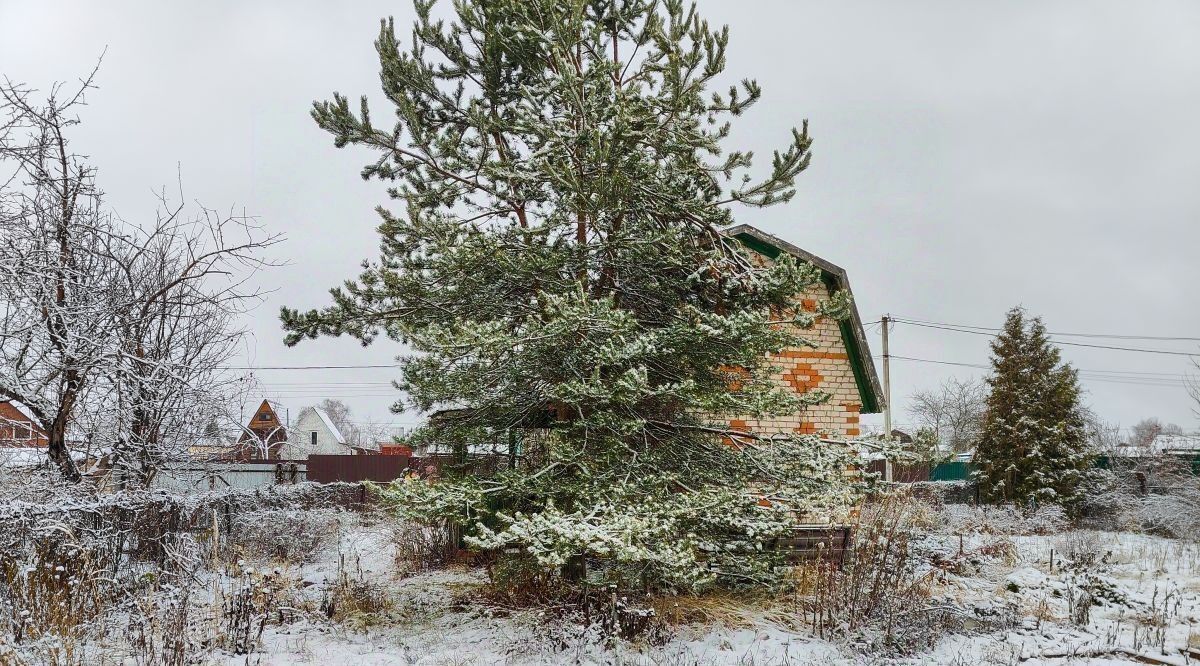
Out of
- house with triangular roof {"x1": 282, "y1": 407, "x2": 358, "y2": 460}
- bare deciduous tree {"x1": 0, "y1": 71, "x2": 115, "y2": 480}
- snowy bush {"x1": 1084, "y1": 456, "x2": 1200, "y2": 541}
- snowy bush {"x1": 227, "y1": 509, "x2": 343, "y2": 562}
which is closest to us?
bare deciduous tree {"x1": 0, "y1": 71, "x2": 115, "y2": 480}

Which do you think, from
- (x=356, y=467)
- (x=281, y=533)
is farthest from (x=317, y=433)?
(x=281, y=533)

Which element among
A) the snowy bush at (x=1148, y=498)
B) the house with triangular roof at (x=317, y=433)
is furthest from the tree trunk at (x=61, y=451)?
the house with triangular roof at (x=317, y=433)

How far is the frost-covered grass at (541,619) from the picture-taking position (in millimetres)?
5922

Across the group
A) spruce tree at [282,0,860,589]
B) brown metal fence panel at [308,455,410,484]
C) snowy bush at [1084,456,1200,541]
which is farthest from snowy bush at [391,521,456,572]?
snowy bush at [1084,456,1200,541]

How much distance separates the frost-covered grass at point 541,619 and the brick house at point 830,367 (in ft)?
8.03

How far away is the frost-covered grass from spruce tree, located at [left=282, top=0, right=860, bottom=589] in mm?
563

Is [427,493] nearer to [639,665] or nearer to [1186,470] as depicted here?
[639,665]

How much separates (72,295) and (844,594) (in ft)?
23.2

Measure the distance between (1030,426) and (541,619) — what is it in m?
15.2

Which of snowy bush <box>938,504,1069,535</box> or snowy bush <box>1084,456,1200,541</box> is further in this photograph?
snowy bush <box>1084,456,1200,541</box>

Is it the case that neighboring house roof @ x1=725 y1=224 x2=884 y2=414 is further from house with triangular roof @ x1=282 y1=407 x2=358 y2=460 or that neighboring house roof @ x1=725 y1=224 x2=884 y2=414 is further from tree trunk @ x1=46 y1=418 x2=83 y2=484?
house with triangular roof @ x1=282 y1=407 x2=358 y2=460

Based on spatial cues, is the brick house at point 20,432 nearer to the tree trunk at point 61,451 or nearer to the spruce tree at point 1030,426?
the tree trunk at point 61,451

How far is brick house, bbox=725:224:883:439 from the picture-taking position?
11445 mm

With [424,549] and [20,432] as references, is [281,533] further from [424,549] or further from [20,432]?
[20,432]
